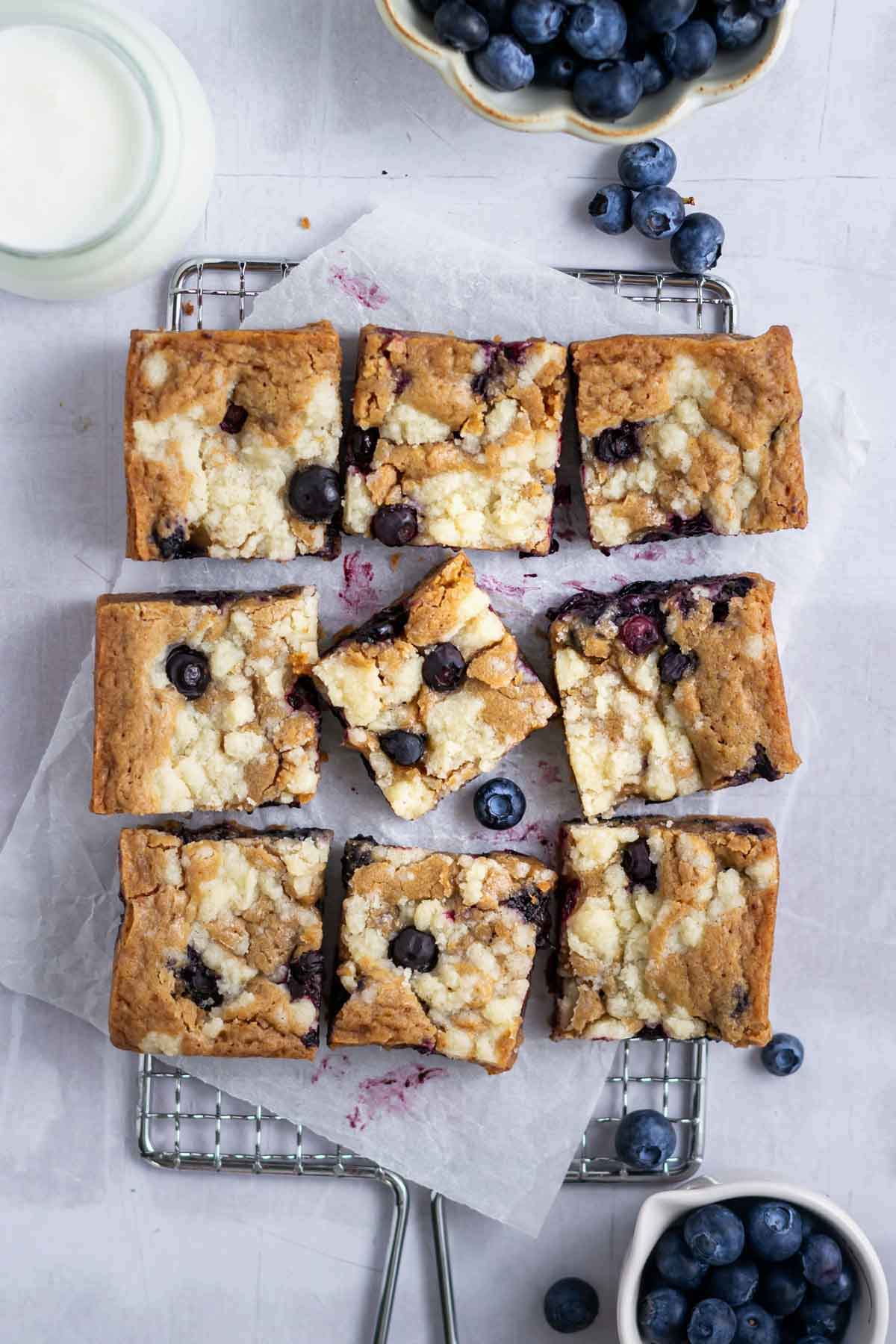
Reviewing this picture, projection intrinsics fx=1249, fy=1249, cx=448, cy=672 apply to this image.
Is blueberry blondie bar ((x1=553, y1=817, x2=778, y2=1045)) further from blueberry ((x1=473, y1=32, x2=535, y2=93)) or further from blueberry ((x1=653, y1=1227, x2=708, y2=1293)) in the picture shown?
blueberry ((x1=473, y1=32, x2=535, y2=93))

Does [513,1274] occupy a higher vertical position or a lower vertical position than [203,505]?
lower

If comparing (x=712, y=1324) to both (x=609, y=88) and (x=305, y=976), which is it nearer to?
(x=305, y=976)

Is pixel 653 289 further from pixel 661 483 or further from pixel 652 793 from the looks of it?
pixel 652 793

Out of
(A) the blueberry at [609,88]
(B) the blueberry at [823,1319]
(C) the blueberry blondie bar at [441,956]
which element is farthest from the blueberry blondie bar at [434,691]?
(B) the blueberry at [823,1319]

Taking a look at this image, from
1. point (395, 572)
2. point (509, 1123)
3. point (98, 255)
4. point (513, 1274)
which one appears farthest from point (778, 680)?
point (98, 255)

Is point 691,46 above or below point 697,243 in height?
above

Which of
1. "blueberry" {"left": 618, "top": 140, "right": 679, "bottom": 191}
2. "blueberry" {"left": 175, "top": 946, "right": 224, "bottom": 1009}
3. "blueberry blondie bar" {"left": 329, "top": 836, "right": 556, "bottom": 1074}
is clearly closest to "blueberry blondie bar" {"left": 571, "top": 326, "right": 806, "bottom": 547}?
"blueberry" {"left": 618, "top": 140, "right": 679, "bottom": 191}

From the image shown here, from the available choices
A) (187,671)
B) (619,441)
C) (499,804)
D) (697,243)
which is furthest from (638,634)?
(187,671)
